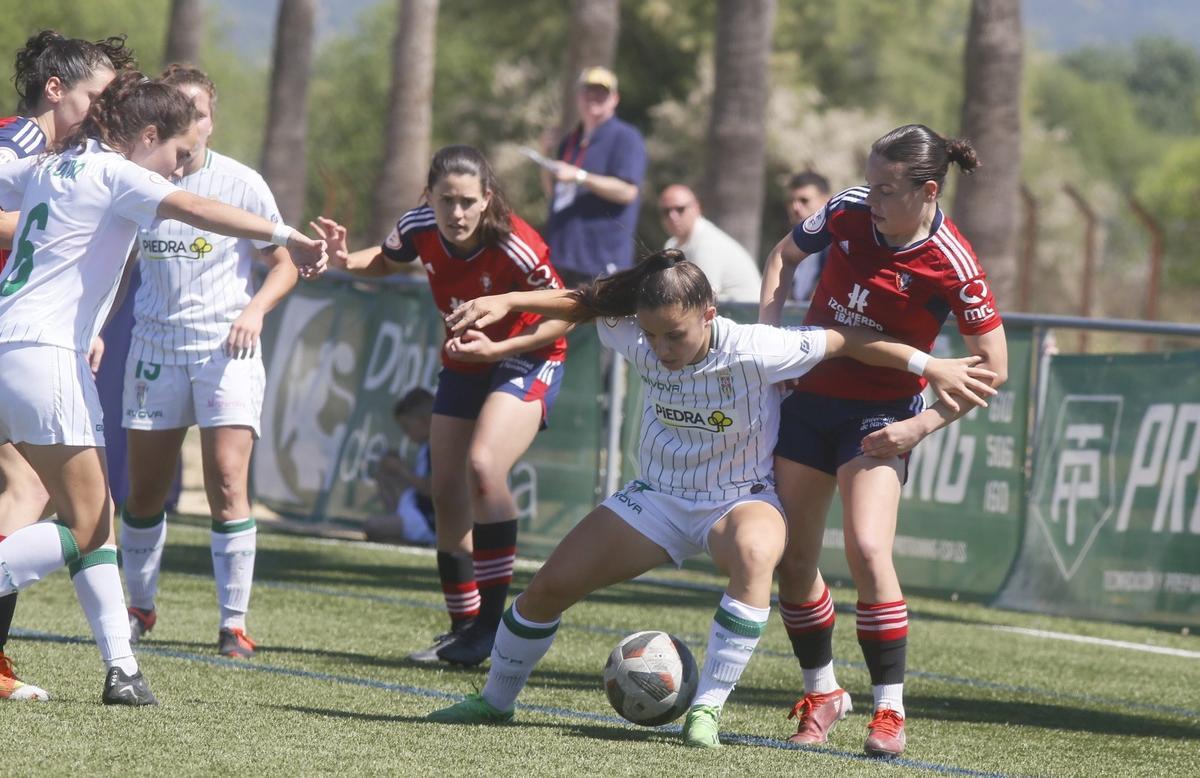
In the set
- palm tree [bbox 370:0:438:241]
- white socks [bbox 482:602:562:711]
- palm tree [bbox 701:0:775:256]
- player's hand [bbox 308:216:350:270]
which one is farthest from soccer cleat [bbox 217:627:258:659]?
palm tree [bbox 370:0:438:241]

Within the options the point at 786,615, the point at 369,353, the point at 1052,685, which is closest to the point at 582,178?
the point at 369,353

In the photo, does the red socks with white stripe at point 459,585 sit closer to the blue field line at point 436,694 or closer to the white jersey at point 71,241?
the blue field line at point 436,694

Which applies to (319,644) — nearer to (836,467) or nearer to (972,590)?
(836,467)

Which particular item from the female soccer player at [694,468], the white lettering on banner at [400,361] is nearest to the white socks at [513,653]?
the female soccer player at [694,468]

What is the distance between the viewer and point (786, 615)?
19.9 feet

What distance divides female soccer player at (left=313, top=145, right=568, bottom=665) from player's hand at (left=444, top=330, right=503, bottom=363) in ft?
3.48

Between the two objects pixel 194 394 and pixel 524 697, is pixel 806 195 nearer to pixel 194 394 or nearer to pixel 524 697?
pixel 194 394

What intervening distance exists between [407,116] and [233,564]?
18134 millimetres

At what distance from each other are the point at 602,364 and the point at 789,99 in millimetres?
32433

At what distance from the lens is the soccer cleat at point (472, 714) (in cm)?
572

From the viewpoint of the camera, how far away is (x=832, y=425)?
19.1 feet

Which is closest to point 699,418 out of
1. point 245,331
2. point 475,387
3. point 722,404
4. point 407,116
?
point 722,404

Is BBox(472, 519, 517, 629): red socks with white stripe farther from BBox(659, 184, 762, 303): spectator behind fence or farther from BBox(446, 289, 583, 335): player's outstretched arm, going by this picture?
BBox(659, 184, 762, 303): spectator behind fence

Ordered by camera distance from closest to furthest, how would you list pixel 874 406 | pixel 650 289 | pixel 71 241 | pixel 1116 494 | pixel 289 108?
pixel 71 241
pixel 650 289
pixel 874 406
pixel 1116 494
pixel 289 108
